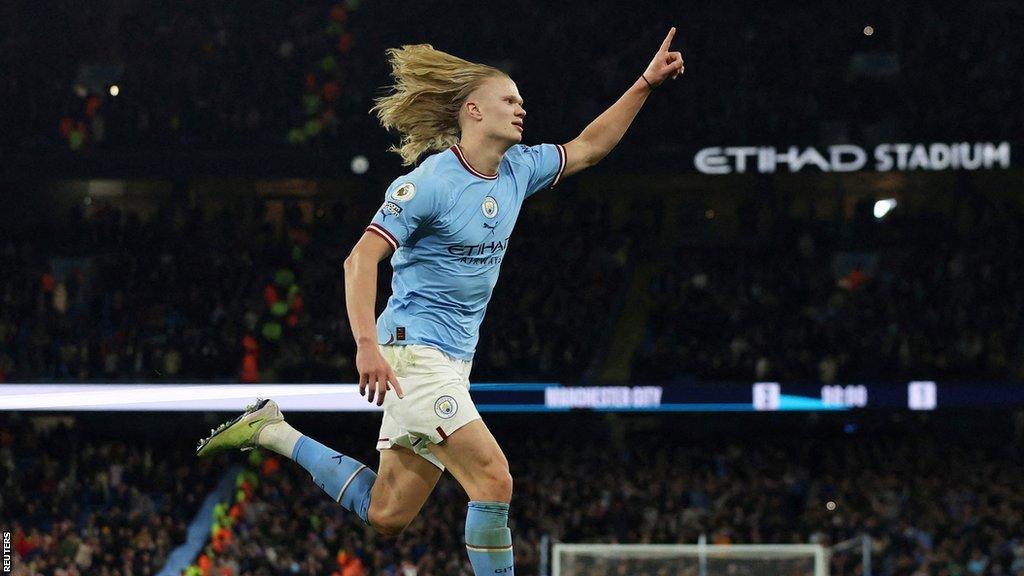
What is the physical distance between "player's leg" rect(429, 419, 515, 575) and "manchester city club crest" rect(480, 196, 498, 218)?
2.84 feet

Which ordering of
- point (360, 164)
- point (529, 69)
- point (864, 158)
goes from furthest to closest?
1. point (529, 69)
2. point (360, 164)
3. point (864, 158)

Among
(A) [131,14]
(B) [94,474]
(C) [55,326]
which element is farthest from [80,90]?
(B) [94,474]

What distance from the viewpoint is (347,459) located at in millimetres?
6148

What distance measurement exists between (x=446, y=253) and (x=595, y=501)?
50.2 ft

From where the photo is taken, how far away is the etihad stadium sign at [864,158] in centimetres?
2248

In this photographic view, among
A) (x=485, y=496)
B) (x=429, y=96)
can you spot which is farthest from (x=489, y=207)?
(x=485, y=496)

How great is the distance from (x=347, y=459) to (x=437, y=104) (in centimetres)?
157

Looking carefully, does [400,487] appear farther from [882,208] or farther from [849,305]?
[882,208]

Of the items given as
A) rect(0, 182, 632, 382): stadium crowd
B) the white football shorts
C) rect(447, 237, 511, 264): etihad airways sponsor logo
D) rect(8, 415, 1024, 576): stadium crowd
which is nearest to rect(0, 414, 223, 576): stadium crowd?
rect(8, 415, 1024, 576): stadium crowd

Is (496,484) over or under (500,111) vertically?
under

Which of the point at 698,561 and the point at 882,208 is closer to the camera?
the point at 698,561

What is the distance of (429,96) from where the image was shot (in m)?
6.07

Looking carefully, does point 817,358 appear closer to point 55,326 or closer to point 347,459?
point 55,326

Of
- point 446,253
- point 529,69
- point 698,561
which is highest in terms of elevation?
point 529,69
